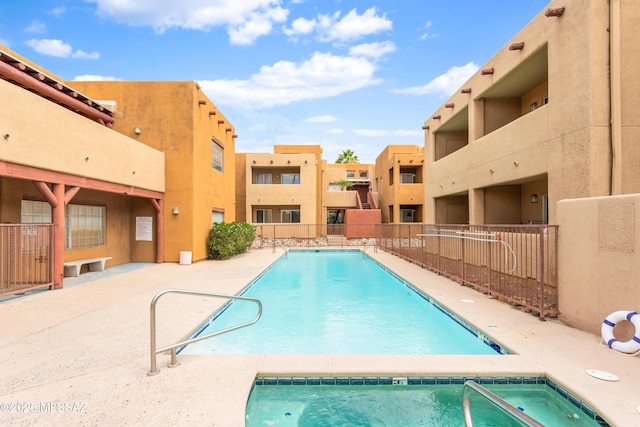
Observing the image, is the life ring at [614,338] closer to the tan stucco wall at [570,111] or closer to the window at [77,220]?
the tan stucco wall at [570,111]

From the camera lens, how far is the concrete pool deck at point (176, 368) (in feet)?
10.3

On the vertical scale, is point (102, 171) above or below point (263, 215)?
above

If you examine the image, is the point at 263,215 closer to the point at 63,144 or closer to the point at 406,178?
the point at 406,178

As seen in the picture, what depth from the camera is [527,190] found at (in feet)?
41.6

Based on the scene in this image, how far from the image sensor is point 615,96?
23.6 feet

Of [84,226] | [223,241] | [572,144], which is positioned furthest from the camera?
[223,241]

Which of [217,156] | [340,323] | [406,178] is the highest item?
[406,178]

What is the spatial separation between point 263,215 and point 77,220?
16.6 metres

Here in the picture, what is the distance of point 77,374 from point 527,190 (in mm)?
14418

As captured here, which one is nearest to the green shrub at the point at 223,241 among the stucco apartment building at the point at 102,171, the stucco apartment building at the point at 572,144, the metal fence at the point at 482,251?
the stucco apartment building at the point at 102,171

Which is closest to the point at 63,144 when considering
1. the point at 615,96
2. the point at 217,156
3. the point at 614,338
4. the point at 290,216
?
the point at 217,156

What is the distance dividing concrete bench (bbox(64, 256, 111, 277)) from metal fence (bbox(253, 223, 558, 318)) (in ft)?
36.3

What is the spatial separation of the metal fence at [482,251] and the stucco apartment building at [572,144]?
68 centimetres

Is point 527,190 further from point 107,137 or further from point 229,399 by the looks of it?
point 107,137
